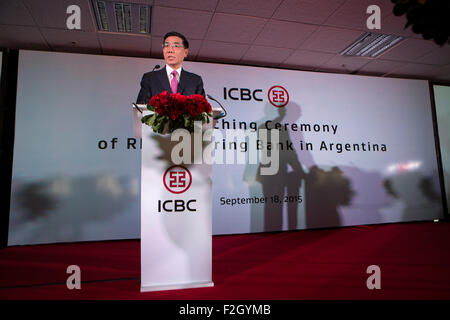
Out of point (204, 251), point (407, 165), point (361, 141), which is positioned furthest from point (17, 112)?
point (407, 165)

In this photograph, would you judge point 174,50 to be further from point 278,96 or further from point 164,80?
point 278,96

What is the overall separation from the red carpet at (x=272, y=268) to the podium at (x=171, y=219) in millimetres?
107

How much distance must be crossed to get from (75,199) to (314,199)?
11.8 feet

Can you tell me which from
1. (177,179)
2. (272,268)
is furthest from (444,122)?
(177,179)

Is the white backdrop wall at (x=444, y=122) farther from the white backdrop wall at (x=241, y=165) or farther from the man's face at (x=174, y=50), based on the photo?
the man's face at (x=174, y=50)

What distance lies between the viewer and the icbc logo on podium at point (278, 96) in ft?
13.8

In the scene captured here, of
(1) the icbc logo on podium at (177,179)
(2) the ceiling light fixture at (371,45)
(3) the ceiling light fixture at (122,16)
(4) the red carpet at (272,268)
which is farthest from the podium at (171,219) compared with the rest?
(2) the ceiling light fixture at (371,45)

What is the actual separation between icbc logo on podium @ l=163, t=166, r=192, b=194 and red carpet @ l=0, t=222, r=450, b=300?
0.68 meters

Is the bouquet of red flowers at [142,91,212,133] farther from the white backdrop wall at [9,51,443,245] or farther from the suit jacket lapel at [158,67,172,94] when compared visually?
the white backdrop wall at [9,51,443,245]

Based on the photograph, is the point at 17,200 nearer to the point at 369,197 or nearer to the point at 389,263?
the point at 389,263

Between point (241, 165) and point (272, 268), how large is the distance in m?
1.94

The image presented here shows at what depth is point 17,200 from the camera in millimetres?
3295

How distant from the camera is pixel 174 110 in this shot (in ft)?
5.26

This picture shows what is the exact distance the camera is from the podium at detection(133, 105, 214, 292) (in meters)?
1.68
